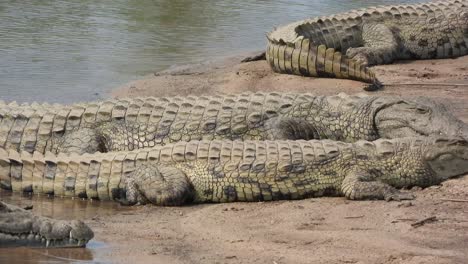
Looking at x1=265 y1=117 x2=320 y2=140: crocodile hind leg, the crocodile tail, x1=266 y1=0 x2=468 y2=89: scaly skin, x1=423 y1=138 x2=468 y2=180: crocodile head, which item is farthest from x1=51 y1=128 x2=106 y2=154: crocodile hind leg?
x1=266 y1=0 x2=468 y2=89: scaly skin

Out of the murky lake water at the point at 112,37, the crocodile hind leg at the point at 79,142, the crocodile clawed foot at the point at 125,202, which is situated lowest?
the murky lake water at the point at 112,37

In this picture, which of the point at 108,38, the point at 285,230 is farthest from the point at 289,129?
the point at 108,38

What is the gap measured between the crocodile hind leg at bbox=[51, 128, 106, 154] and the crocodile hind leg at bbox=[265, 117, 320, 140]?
4.46ft

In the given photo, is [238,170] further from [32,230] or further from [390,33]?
[390,33]

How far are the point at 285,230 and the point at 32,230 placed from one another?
159cm

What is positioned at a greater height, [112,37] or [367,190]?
[367,190]

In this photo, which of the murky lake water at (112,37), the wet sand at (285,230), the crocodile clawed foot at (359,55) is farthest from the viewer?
the crocodile clawed foot at (359,55)

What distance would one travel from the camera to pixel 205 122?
880 cm

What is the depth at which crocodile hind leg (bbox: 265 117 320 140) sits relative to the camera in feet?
28.6

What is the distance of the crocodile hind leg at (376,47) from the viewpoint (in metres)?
12.4

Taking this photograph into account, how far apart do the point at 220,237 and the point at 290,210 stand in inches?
31.9

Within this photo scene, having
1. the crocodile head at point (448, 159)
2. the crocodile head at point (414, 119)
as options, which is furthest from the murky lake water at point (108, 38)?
the crocodile head at point (414, 119)

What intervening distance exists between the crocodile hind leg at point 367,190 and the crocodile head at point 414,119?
120 centimetres

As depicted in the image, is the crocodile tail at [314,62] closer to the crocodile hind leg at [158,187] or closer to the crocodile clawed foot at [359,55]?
the crocodile clawed foot at [359,55]
